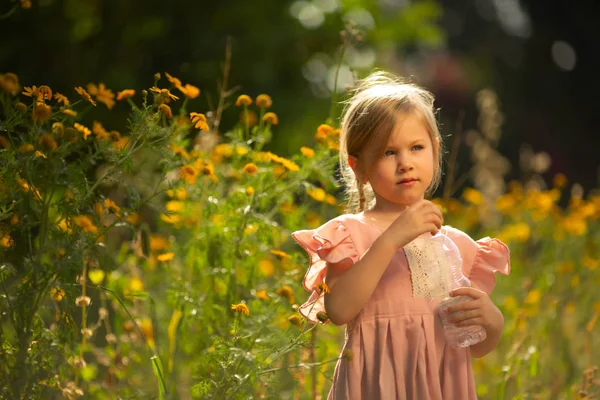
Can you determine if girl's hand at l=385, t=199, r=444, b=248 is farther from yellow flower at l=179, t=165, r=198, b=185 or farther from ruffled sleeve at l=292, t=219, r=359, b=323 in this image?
yellow flower at l=179, t=165, r=198, b=185

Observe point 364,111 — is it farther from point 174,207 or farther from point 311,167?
point 174,207

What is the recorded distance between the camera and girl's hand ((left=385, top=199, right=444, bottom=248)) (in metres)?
1.95

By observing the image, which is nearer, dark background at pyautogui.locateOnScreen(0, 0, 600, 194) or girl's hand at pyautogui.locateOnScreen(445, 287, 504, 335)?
girl's hand at pyautogui.locateOnScreen(445, 287, 504, 335)

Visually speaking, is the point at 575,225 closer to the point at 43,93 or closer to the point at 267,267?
the point at 267,267

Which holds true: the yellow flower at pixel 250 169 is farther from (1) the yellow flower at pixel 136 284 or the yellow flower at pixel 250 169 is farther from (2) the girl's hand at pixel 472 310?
(1) the yellow flower at pixel 136 284

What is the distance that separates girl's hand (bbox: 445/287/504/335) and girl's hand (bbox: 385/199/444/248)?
194 millimetres

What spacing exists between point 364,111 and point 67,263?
2.66 feet

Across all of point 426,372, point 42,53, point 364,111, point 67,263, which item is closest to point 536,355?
point 426,372

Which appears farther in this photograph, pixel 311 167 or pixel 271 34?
pixel 271 34

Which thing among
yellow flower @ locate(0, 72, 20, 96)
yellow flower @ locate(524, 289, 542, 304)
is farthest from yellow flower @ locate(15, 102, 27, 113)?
yellow flower @ locate(524, 289, 542, 304)

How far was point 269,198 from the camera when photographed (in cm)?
274

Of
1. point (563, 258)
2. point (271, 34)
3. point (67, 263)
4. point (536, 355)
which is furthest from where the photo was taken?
point (271, 34)

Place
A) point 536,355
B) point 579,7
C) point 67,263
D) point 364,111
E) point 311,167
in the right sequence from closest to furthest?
point 67,263 < point 364,111 < point 311,167 < point 536,355 < point 579,7

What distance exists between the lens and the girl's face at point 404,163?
6.74 ft
